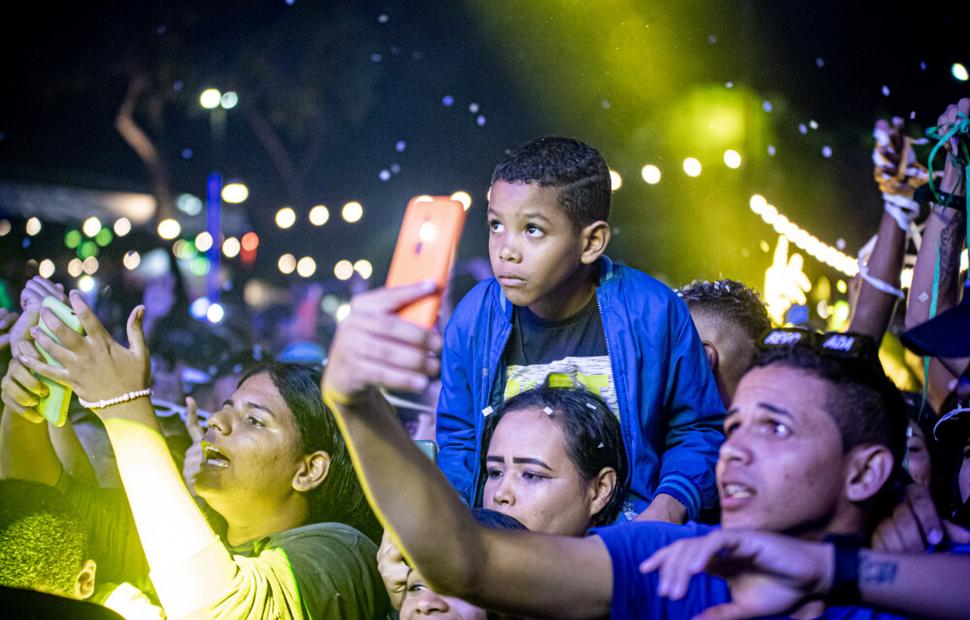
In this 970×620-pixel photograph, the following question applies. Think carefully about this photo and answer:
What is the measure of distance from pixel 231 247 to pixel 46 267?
5.13 feet

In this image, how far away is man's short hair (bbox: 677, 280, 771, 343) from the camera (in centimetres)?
350

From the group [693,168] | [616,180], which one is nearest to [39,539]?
[616,180]

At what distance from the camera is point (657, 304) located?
→ 9.14 ft

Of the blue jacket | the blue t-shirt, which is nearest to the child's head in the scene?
the blue jacket

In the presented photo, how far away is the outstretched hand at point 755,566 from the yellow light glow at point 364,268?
7036mm

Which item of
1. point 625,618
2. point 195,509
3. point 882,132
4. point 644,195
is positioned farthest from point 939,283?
point 644,195

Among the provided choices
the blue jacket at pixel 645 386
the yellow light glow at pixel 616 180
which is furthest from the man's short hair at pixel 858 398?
the yellow light glow at pixel 616 180

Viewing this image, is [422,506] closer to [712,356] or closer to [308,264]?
[712,356]

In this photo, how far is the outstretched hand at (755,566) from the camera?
1495mm

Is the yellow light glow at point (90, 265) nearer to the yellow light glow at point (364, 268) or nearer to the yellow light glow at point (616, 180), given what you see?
the yellow light glow at point (364, 268)

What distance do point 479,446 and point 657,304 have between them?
2.26 ft

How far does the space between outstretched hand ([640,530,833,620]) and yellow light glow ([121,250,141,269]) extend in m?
7.35

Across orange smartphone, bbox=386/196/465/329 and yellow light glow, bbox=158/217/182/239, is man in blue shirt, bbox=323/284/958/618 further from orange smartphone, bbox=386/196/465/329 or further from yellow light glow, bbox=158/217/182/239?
yellow light glow, bbox=158/217/182/239

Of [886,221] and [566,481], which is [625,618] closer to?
A: [566,481]
